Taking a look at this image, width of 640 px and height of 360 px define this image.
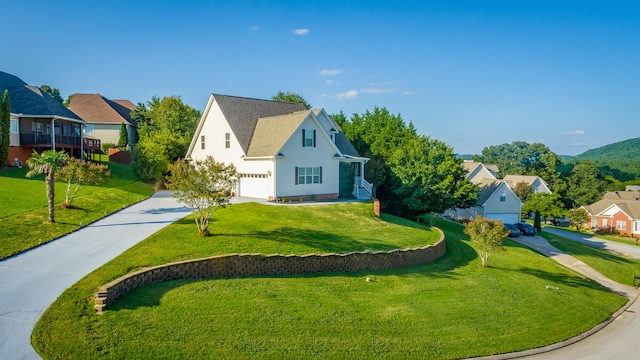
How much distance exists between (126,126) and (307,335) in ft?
148

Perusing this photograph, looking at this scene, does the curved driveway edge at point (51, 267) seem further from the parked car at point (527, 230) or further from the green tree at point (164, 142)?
the parked car at point (527, 230)

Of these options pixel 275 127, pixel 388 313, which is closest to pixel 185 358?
pixel 388 313

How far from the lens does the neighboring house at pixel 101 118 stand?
49.4 meters

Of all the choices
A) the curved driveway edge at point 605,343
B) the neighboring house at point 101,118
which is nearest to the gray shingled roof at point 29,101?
the neighboring house at point 101,118

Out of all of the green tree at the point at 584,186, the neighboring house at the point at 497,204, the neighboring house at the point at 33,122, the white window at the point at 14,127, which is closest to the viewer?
the white window at the point at 14,127

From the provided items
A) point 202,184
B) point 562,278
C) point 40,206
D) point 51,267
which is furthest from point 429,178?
point 51,267

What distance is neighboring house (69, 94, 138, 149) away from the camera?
162 ft

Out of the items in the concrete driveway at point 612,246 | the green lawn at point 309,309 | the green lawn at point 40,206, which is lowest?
the concrete driveway at point 612,246

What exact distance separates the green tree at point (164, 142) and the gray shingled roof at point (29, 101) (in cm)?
663

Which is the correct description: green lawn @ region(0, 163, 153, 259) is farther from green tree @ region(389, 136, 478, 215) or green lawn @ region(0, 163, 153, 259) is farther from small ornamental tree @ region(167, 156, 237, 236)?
green tree @ region(389, 136, 478, 215)

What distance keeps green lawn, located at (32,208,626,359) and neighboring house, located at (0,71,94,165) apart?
64.9 ft

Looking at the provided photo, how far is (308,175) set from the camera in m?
29.6

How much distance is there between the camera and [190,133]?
41875 mm

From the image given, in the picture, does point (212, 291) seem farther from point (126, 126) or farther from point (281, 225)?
point (126, 126)
